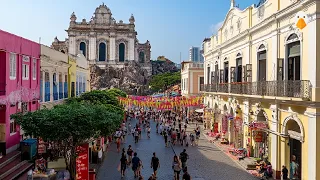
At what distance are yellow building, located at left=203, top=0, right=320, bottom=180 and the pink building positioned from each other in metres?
11.4

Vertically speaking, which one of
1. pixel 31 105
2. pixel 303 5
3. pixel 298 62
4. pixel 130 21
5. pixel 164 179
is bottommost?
pixel 164 179

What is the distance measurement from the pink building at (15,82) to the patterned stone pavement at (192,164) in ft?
14.7

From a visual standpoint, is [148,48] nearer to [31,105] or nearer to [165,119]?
[165,119]

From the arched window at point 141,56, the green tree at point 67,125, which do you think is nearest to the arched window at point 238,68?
the green tree at point 67,125

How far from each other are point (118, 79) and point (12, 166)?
199ft

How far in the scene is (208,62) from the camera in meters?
32.6

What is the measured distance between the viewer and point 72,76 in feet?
104

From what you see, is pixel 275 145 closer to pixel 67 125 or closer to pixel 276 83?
pixel 276 83

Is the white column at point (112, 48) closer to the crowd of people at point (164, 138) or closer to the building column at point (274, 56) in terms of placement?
the crowd of people at point (164, 138)

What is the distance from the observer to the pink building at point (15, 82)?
627 inches

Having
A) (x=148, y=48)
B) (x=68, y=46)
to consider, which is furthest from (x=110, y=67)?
(x=148, y=48)

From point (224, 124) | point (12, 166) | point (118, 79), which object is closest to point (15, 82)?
point (12, 166)

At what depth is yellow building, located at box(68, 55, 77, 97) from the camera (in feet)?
99.9

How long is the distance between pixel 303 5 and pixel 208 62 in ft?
62.7
